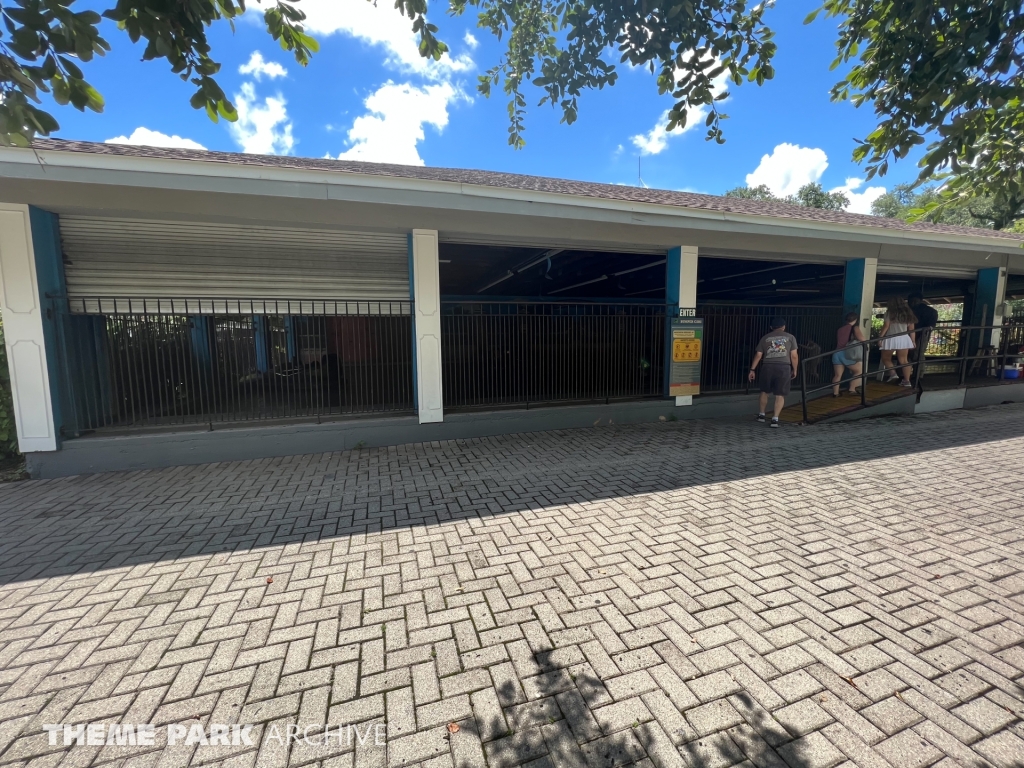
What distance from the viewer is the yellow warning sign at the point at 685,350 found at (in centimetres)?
761

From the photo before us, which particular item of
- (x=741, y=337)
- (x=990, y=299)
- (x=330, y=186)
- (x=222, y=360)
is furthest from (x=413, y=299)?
(x=990, y=299)

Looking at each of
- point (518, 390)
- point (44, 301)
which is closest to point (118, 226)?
point (44, 301)

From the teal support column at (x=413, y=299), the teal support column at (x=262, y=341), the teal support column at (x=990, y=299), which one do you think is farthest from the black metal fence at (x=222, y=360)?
the teal support column at (x=990, y=299)

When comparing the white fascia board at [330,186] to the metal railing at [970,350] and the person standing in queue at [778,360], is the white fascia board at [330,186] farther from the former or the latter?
Answer: the metal railing at [970,350]

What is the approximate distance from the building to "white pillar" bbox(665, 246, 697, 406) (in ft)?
0.15

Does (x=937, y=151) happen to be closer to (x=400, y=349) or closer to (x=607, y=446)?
(x=607, y=446)

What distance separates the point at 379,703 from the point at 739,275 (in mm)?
12253

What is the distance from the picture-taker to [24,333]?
16.4 feet

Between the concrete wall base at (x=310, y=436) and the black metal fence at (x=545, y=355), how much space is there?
36cm

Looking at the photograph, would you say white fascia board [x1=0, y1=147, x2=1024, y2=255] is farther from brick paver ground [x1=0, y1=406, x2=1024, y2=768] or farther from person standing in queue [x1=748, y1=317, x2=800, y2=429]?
brick paver ground [x1=0, y1=406, x2=1024, y2=768]

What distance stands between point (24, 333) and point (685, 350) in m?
9.06

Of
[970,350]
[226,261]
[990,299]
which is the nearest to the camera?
[226,261]

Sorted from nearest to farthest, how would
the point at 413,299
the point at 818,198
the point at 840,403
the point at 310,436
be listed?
the point at 310,436 < the point at 413,299 < the point at 840,403 < the point at 818,198

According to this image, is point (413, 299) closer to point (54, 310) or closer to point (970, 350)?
point (54, 310)
